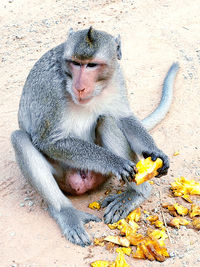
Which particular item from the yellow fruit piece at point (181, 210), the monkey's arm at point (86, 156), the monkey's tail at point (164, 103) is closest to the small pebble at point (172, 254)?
the yellow fruit piece at point (181, 210)

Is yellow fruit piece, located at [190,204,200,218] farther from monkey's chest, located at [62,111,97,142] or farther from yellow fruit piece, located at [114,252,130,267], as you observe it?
monkey's chest, located at [62,111,97,142]

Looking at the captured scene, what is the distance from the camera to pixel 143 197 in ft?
16.7

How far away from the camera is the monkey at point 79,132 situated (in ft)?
14.3

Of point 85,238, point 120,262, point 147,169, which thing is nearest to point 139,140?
point 147,169

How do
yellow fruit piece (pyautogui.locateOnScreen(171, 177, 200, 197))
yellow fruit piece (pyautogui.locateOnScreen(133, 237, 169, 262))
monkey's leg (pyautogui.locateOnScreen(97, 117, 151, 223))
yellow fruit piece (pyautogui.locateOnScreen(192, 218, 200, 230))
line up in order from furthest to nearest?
yellow fruit piece (pyautogui.locateOnScreen(171, 177, 200, 197)), monkey's leg (pyautogui.locateOnScreen(97, 117, 151, 223)), yellow fruit piece (pyautogui.locateOnScreen(192, 218, 200, 230)), yellow fruit piece (pyautogui.locateOnScreen(133, 237, 169, 262))

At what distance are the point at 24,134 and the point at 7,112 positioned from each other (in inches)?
106

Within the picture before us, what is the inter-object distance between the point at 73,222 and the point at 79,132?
3.76 ft

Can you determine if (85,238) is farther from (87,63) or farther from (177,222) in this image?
(87,63)

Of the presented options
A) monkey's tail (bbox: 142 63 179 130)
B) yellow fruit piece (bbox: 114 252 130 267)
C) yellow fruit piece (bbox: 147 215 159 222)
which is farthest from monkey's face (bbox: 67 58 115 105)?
monkey's tail (bbox: 142 63 179 130)

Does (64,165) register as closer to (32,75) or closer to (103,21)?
(32,75)

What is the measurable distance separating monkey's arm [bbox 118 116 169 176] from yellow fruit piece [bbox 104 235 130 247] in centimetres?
102

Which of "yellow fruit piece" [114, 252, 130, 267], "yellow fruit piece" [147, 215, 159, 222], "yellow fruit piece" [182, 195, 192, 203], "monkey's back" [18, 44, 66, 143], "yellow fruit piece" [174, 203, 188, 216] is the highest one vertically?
"monkey's back" [18, 44, 66, 143]

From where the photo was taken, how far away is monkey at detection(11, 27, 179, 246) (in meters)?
4.37

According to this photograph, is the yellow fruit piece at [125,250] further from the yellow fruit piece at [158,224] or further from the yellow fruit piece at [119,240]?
the yellow fruit piece at [158,224]
